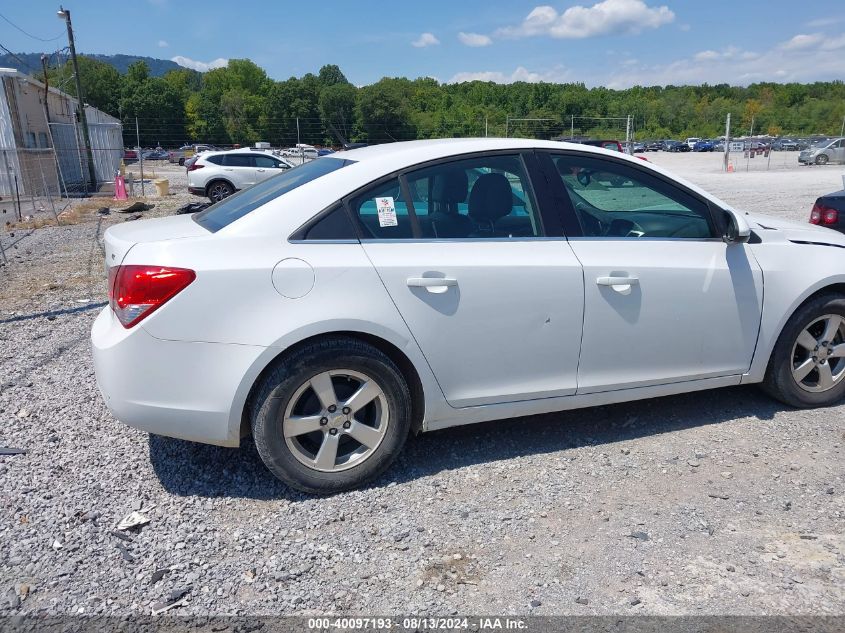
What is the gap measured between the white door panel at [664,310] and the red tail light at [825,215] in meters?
4.60

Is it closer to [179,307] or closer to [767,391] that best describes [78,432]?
[179,307]

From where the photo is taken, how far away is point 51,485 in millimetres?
3424

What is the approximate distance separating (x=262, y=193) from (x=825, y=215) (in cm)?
673

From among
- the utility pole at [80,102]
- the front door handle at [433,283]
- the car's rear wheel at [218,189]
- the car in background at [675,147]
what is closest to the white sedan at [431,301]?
the front door handle at [433,283]

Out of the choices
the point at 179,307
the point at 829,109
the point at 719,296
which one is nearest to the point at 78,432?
the point at 179,307

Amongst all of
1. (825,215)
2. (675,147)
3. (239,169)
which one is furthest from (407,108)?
(675,147)

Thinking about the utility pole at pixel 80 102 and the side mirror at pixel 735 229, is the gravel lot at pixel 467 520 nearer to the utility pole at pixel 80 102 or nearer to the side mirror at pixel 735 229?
the side mirror at pixel 735 229

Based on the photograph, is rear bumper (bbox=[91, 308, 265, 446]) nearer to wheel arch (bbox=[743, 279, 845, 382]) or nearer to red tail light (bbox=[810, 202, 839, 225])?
wheel arch (bbox=[743, 279, 845, 382])

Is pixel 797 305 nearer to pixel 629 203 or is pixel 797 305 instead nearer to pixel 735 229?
pixel 735 229

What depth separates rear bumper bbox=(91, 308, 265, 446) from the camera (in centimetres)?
303

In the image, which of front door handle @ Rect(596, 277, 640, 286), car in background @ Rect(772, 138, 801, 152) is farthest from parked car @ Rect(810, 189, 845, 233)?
car in background @ Rect(772, 138, 801, 152)

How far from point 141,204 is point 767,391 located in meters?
18.4

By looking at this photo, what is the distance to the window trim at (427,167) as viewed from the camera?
129 inches

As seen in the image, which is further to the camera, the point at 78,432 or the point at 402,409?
the point at 78,432
